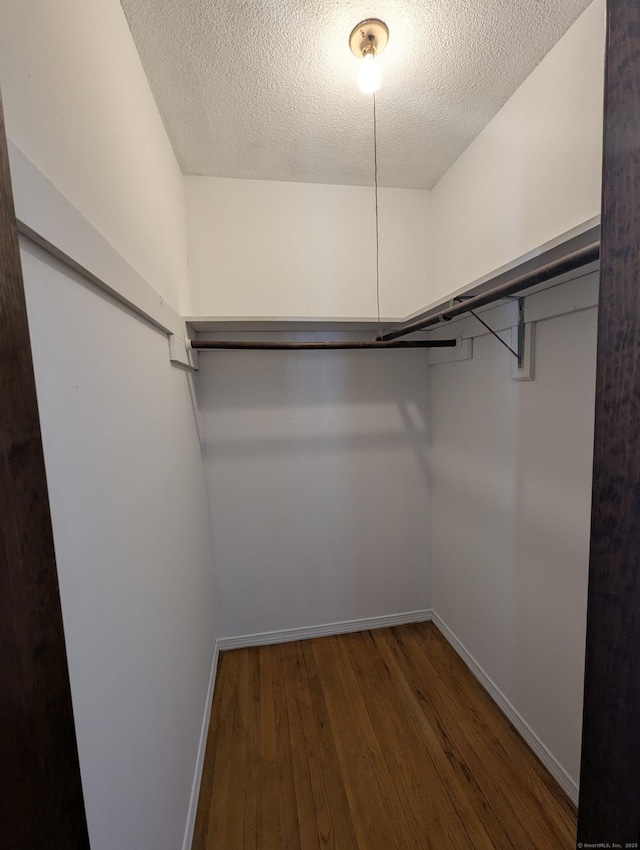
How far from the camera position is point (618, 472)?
1.50ft

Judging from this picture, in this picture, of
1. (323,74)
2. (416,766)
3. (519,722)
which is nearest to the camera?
(323,74)

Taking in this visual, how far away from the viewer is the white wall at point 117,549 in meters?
0.58

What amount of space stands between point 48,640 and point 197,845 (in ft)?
4.72

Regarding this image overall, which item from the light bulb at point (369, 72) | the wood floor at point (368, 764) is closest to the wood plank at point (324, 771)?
the wood floor at point (368, 764)

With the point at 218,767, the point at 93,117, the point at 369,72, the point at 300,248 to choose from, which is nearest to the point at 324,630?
the point at 218,767

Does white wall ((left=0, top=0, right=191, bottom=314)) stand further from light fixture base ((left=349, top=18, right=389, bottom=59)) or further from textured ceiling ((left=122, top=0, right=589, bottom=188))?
light fixture base ((left=349, top=18, right=389, bottom=59))

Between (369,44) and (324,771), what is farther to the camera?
(324,771)

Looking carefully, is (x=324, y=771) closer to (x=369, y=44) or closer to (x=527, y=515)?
(x=527, y=515)

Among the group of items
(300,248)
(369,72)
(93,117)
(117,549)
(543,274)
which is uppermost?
(369,72)

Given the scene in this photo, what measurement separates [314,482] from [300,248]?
1.38 meters

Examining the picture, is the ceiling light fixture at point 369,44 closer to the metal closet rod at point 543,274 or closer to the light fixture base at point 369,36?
the light fixture base at point 369,36

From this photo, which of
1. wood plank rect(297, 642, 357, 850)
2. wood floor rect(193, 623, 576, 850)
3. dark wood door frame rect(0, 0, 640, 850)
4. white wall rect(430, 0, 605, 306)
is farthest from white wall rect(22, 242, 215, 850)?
white wall rect(430, 0, 605, 306)

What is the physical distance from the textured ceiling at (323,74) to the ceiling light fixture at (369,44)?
2cm

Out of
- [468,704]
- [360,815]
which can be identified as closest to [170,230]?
[360,815]
